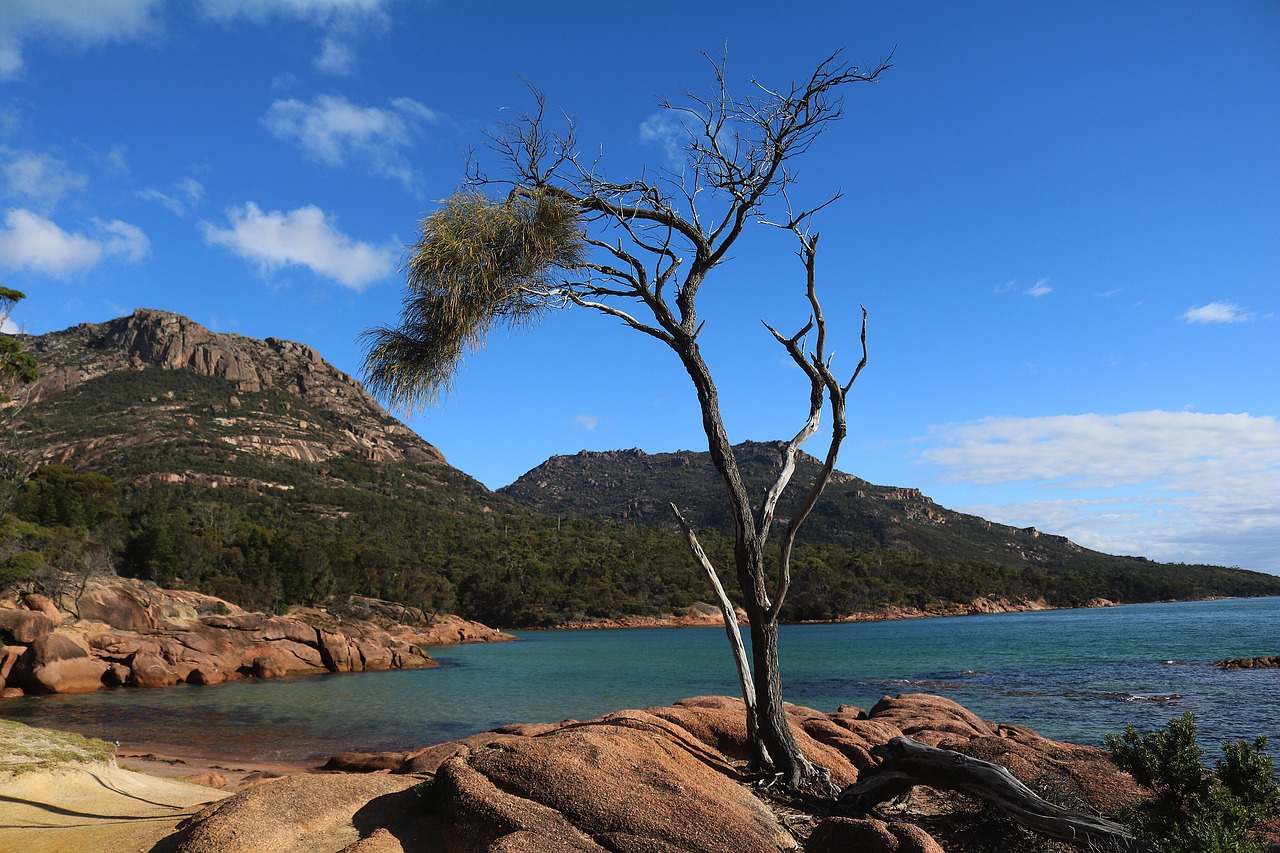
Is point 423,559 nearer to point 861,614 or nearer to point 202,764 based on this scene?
point 861,614

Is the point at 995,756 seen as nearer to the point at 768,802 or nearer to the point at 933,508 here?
the point at 768,802

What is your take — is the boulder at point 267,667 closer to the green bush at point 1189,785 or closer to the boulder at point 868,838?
the boulder at point 868,838

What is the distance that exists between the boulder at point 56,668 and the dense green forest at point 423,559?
17.1 ft

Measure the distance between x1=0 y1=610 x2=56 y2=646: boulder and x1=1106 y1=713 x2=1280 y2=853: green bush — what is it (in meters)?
33.9

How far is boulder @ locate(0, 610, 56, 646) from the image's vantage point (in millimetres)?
26875

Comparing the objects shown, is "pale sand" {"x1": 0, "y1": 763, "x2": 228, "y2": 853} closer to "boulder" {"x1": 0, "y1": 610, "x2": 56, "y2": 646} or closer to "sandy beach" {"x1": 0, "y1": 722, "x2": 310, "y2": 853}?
"sandy beach" {"x1": 0, "y1": 722, "x2": 310, "y2": 853}

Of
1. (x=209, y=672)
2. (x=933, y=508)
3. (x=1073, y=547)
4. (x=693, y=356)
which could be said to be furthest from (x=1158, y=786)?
(x=1073, y=547)

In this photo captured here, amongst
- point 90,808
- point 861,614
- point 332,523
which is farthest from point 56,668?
point 861,614

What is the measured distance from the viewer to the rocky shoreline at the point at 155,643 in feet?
88.9

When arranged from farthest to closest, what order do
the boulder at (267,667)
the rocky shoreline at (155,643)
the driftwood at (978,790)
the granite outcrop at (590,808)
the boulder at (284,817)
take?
the boulder at (267,667), the rocky shoreline at (155,643), the driftwood at (978,790), the boulder at (284,817), the granite outcrop at (590,808)

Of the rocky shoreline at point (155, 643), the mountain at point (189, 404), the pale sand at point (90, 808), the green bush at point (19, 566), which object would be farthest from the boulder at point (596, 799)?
the mountain at point (189, 404)

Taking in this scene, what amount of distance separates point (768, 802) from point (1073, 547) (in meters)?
194

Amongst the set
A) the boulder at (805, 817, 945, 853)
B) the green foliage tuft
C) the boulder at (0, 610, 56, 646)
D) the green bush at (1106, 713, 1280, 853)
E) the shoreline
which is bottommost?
the shoreline

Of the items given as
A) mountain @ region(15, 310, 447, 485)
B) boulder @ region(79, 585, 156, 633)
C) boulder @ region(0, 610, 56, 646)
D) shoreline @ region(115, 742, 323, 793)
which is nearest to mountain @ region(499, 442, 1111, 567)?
mountain @ region(15, 310, 447, 485)
